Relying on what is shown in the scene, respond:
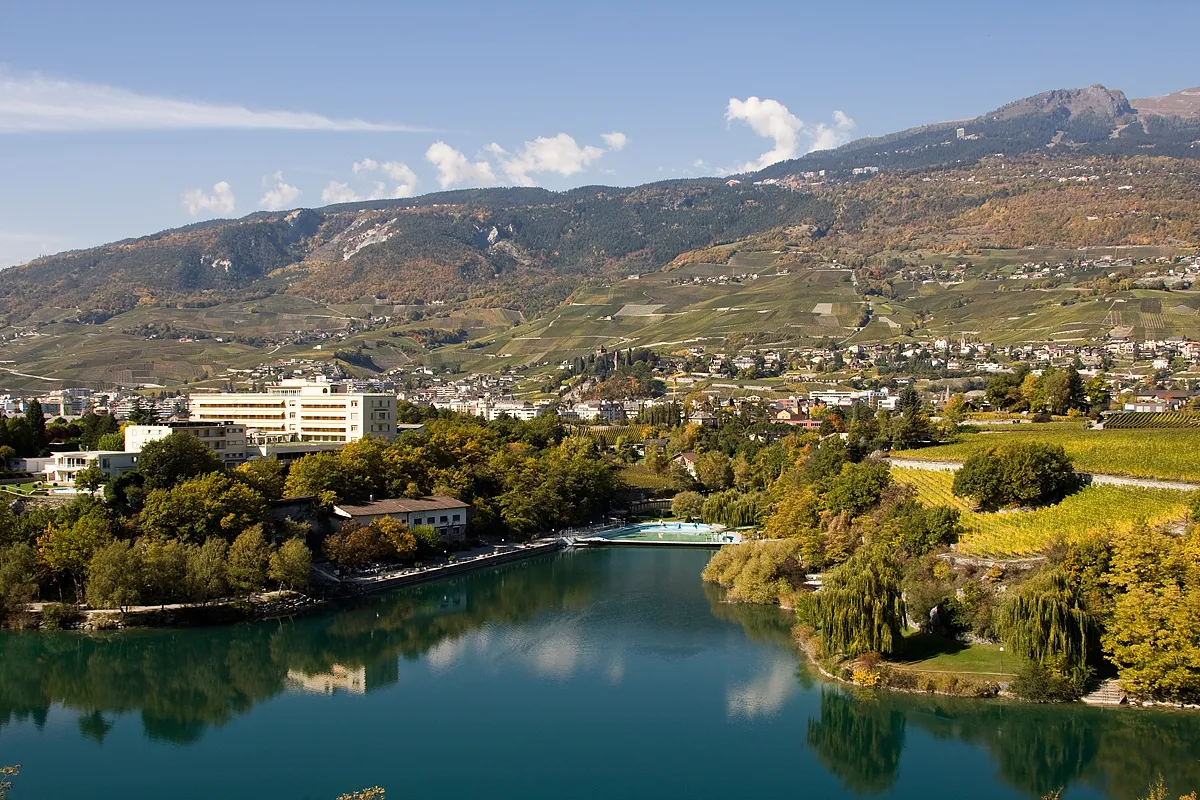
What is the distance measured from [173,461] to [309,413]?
17956 millimetres

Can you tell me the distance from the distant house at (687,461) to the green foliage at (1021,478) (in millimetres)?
25182

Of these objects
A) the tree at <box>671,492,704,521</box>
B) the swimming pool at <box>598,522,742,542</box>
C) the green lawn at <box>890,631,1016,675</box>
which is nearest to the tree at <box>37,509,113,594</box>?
the swimming pool at <box>598,522,742,542</box>

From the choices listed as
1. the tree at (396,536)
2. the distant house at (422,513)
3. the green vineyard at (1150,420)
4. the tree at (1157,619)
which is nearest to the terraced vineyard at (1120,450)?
the green vineyard at (1150,420)

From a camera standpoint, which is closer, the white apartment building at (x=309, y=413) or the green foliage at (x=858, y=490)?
the green foliage at (x=858, y=490)

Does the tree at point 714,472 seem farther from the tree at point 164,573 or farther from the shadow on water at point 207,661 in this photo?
the tree at point 164,573

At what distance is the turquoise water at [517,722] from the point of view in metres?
21.6

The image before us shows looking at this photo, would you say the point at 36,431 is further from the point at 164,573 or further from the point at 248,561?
the point at 248,561

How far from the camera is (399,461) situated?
1789 inches

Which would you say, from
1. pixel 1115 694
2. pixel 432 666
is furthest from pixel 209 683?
pixel 1115 694

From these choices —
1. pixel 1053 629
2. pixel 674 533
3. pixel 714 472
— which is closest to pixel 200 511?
pixel 674 533

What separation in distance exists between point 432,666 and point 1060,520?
17.5 meters

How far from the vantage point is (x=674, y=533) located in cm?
4984

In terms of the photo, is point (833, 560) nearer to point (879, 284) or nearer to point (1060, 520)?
point (1060, 520)

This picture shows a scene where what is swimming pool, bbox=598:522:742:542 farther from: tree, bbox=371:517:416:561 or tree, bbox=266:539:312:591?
tree, bbox=266:539:312:591
